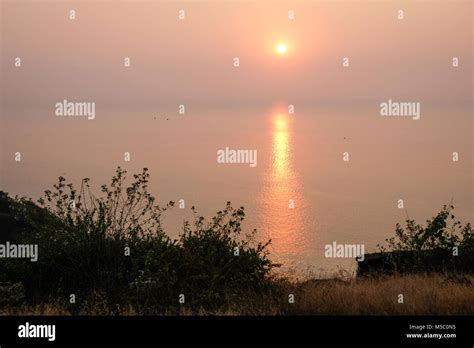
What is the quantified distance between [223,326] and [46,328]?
94.3 inches

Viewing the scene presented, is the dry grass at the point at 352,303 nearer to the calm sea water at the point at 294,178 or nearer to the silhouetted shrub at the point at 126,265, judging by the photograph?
the silhouetted shrub at the point at 126,265

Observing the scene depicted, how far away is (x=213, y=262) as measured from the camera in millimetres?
11305

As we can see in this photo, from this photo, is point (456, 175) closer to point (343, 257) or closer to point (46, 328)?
point (343, 257)

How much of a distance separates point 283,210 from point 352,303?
107ft

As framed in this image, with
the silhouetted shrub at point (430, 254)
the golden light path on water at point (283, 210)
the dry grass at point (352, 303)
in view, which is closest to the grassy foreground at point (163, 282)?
the dry grass at point (352, 303)

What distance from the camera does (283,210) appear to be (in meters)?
42.2

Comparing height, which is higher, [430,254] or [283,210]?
[283,210]

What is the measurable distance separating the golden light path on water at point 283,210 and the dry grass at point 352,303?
15.7 meters

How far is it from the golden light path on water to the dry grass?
15683 millimetres

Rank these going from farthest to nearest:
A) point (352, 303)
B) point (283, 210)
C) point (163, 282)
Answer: point (283, 210) → point (163, 282) → point (352, 303)

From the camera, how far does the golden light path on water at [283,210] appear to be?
102ft

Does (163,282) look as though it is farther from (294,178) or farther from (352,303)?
(294,178)

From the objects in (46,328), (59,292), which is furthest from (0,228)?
(46,328)

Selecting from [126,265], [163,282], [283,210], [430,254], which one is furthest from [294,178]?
[163,282]
